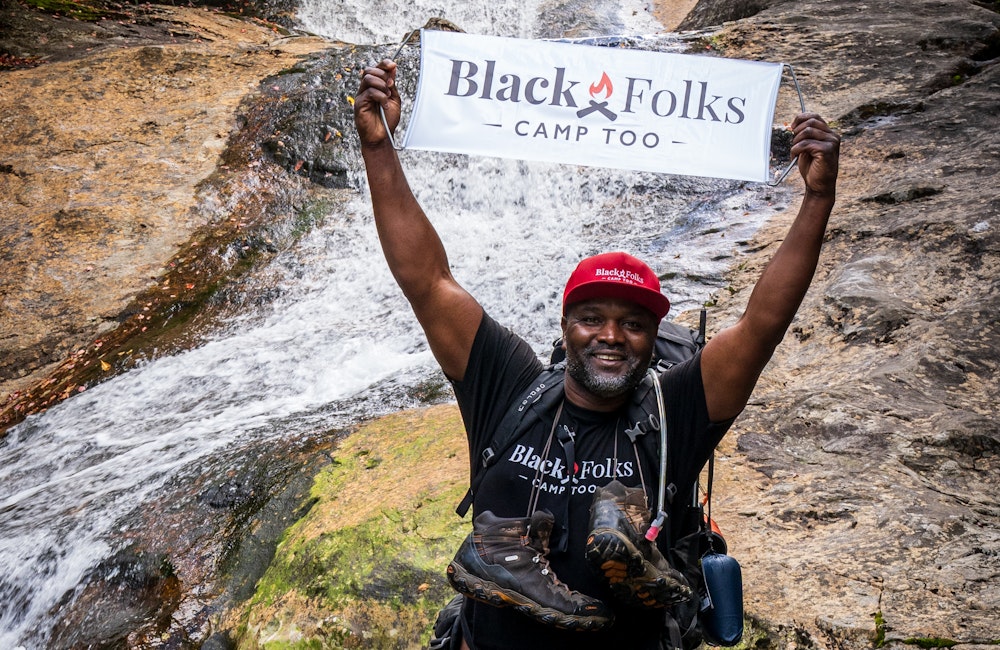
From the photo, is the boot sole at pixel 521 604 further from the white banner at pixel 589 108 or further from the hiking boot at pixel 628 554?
the white banner at pixel 589 108

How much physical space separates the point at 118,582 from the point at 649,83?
4.11 metres

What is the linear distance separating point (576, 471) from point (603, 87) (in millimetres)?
1789

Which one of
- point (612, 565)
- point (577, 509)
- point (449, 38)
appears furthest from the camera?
point (449, 38)

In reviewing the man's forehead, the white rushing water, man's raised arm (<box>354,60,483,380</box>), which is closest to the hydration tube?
the man's forehead

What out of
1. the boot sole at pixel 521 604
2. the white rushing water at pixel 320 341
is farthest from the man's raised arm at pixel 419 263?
the white rushing water at pixel 320 341

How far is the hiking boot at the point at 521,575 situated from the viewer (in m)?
2.16

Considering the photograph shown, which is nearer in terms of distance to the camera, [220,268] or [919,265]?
[919,265]

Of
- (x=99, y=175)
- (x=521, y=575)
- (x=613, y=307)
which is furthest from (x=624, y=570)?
(x=99, y=175)

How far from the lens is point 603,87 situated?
3398 mm

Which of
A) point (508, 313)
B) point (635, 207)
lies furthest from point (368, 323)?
point (635, 207)

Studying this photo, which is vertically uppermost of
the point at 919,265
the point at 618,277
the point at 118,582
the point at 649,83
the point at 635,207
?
the point at 649,83

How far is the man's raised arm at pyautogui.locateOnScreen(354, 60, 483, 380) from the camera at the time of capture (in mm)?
2543

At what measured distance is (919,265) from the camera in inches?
239

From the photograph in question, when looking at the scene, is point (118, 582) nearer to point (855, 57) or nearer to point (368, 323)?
point (368, 323)
